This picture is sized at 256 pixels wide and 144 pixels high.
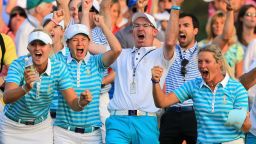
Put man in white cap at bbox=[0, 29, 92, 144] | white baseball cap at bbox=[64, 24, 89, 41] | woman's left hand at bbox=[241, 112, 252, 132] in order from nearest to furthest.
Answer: woman's left hand at bbox=[241, 112, 252, 132] → man in white cap at bbox=[0, 29, 92, 144] → white baseball cap at bbox=[64, 24, 89, 41]

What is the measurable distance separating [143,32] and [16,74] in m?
1.94

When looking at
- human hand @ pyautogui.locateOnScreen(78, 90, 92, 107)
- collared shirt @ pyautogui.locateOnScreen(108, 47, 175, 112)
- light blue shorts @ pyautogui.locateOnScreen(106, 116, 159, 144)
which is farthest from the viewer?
collared shirt @ pyautogui.locateOnScreen(108, 47, 175, 112)

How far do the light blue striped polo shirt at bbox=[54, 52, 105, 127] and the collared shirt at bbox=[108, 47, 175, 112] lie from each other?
0.37 metres

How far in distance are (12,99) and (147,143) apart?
6.50ft

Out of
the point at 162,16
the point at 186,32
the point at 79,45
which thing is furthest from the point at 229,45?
the point at 79,45

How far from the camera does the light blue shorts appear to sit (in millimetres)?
13992

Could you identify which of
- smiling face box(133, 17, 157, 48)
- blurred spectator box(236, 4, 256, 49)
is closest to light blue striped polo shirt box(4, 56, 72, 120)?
smiling face box(133, 17, 157, 48)

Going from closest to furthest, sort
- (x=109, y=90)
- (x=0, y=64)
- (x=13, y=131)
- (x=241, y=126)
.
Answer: (x=241, y=126), (x=13, y=131), (x=0, y=64), (x=109, y=90)

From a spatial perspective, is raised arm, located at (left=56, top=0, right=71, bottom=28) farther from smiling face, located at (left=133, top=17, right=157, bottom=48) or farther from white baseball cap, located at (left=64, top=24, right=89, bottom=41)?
white baseball cap, located at (left=64, top=24, right=89, bottom=41)

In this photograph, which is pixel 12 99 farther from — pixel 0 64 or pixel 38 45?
pixel 0 64

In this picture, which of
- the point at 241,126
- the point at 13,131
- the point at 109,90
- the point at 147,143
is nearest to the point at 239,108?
the point at 241,126

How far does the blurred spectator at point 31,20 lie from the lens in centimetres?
1814

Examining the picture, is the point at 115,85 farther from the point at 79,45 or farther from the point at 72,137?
the point at 72,137

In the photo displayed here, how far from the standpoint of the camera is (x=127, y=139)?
14031 millimetres
